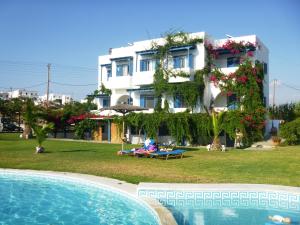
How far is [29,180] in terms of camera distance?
13539 mm

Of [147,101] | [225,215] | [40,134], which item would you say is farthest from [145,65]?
[225,215]

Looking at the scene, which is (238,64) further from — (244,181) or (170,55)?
(244,181)

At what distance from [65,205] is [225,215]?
4.65 meters

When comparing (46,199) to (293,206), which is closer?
(293,206)

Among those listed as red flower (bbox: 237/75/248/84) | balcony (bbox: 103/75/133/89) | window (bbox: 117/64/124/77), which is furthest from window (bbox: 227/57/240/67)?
window (bbox: 117/64/124/77)

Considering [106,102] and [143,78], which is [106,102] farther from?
[143,78]

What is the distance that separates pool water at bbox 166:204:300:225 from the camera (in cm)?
861

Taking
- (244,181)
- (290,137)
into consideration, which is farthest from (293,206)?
(290,137)

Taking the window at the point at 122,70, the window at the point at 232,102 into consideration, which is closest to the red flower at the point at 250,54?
the window at the point at 232,102

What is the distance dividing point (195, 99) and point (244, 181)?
19557 millimetres

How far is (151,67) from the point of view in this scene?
35.3 m

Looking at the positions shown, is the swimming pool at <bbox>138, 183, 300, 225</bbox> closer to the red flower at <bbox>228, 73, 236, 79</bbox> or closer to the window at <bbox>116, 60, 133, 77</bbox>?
the red flower at <bbox>228, 73, 236, 79</bbox>

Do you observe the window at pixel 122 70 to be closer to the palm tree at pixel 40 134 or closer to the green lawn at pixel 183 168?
the palm tree at pixel 40 134

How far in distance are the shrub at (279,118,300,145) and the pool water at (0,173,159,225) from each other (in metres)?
20.1
